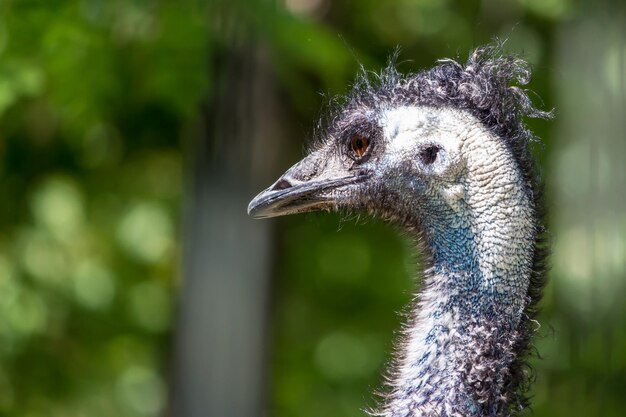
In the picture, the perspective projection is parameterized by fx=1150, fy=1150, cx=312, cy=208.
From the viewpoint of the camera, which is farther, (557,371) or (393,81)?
(557,371)

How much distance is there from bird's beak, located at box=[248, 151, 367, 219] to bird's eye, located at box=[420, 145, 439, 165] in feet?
0.80

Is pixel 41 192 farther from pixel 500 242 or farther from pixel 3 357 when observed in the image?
pixel 500 242

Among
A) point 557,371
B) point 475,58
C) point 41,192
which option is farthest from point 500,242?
point 41,192

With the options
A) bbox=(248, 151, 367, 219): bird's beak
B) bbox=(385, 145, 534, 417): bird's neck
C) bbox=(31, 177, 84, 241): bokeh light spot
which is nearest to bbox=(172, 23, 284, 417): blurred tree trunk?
bbox=(248, 151, 367, 219): bird's beak

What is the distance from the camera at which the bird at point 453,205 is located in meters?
3.23

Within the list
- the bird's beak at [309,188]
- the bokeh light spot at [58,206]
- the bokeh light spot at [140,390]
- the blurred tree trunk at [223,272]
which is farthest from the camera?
the bokeh light spot at [140,390]

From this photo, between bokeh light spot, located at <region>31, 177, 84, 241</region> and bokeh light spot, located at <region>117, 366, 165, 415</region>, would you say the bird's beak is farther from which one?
bokeh light spot, located at <region>117, 366, 165, 415</region>

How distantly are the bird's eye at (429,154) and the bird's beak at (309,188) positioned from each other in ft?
0.80

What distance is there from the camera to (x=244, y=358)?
10.6ft

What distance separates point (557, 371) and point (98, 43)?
2.87 meters

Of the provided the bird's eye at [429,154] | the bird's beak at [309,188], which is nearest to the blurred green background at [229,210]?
the bird's beak at [309,188]

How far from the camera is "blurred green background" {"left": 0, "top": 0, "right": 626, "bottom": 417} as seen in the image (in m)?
3.32

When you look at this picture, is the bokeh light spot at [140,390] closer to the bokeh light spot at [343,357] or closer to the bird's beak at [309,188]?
the bokeh light spot at [343,357]

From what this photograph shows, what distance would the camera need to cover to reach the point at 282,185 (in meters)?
3.72
